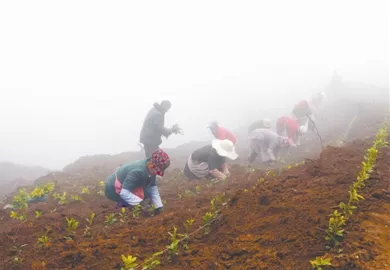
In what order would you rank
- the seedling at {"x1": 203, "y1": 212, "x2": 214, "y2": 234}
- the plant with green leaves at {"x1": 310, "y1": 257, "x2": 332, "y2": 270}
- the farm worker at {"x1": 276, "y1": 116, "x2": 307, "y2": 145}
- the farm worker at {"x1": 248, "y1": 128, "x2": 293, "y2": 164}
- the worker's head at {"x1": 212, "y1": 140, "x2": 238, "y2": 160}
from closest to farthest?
the plant with green leaves at {"x1": 310, "y1": 257, "x2": 332, "y2": 270} < the seedling at {"x1": 203, "y1": 212, "x2": 214, "y2": 234} < the worker's head at {"x1": 212, "y1": 140, "x2": 238, "y2": 160} < the farm worker at {"x1": 248, "y1": 128, "x2": 293, "y2": 164} < the farm worker at {"x1": 276, "y1": 116, "x2": 307, "y2": 145}

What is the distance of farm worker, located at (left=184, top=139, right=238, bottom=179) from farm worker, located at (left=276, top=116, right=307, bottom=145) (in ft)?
13.2

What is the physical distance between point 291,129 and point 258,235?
894 centimetres

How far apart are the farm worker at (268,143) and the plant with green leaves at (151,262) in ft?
25.0

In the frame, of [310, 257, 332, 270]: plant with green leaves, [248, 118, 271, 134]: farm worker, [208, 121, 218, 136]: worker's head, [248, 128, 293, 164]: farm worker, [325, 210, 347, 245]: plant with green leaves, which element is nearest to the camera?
[310, 257, 332, 270]: plant with green leaves

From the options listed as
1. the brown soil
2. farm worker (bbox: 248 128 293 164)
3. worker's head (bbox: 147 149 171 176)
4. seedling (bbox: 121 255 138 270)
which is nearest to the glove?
the brown soil

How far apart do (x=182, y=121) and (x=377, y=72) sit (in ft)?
110

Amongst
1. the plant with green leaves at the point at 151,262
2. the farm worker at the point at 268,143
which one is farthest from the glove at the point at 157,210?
the farm worker at the point at 268,143

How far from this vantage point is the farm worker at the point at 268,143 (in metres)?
10.0

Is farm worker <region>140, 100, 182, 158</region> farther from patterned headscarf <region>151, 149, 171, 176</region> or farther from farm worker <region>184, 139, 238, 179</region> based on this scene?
patterned headscarf <region>151, 149, 171, 176</region>

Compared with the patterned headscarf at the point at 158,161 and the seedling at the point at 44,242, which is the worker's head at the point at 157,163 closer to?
the patterned headscarf at the point at 158,161

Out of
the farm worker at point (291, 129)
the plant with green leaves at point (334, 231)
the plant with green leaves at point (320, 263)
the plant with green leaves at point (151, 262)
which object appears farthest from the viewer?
the farm worker at point (291, 129)

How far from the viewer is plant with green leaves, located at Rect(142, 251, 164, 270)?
263 centimetres

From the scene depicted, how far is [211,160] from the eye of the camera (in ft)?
25.2

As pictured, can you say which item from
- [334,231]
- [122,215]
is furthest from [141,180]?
[334,231]
